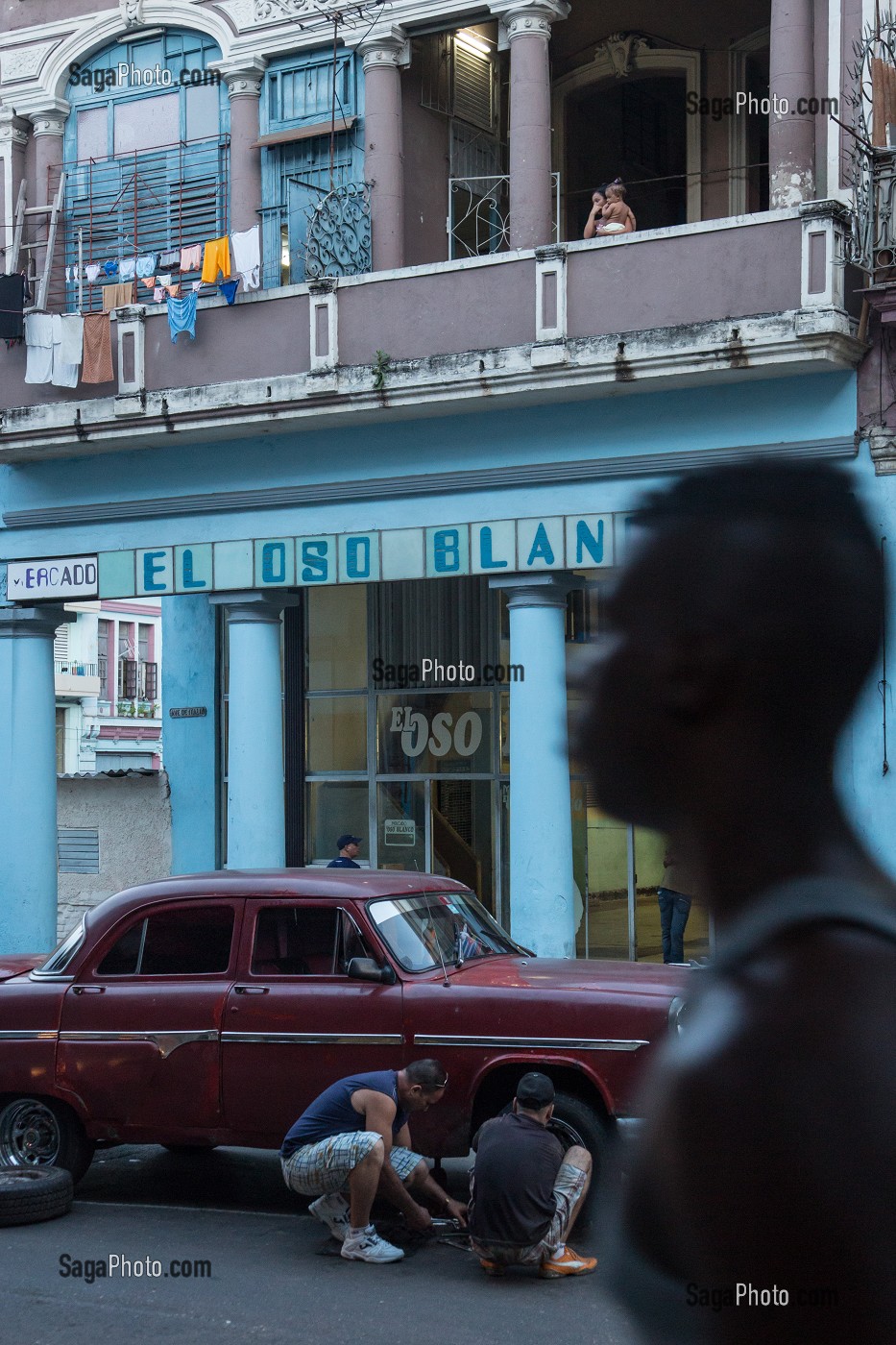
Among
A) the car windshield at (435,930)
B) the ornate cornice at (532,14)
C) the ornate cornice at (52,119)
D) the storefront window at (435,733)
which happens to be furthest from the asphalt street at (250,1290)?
the ornate cornice at (52,119)

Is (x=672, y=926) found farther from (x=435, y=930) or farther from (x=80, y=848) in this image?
(x=80, y=848)

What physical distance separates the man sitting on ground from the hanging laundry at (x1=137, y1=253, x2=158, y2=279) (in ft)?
37.6

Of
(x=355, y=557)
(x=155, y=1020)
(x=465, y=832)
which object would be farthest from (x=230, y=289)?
(x=155, y=1020)

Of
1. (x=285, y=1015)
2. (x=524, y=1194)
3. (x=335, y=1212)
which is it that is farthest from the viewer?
(x=285, y=1015)

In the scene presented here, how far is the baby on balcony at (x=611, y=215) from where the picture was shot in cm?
1438

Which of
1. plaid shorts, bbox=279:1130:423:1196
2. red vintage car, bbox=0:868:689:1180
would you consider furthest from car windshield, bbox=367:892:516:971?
plaid shorts, bbox=279:1130:423:1196

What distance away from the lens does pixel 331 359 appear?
48.8 ft

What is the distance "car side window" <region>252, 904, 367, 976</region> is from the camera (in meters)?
8.71

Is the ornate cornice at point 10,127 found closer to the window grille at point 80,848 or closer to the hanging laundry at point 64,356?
the hanging laundry at point 64,356

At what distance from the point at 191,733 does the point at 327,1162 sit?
11.5 m

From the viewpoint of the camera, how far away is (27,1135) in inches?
361

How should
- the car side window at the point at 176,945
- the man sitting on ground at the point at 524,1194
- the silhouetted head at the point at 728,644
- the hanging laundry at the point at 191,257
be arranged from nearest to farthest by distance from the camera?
1. the silhouetted head at the point at 728,644
2. the man sitting on ground at the point at 524,1194
3. the car side window at the point at 176,945
4. the hanging laundry at the point at 191,257

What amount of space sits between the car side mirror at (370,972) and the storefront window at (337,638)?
30.9ft

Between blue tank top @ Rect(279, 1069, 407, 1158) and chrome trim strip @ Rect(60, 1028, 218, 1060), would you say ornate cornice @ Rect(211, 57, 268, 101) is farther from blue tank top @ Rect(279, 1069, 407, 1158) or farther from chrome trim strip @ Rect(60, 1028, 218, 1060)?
blue tank top @ Rect(279, 1069, 407, 1158)
